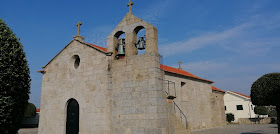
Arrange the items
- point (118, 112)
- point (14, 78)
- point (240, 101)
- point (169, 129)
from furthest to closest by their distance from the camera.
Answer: point (240, 101), point (118, 112), point (169, 129), point (14, 78)

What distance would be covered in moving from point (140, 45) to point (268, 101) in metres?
7.17

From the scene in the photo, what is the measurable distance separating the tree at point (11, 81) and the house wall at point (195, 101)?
9.90 m

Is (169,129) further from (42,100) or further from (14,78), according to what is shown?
(42,100)

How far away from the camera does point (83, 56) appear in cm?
1135

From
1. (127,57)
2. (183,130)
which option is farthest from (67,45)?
(183,130)

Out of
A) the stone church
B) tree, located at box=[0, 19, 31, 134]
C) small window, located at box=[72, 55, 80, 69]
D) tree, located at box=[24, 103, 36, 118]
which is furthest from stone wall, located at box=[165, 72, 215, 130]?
tree, located at box=[24, 103, 36, 118]

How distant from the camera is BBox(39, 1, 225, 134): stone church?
884 centimetres

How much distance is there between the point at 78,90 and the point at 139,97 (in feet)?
12.9

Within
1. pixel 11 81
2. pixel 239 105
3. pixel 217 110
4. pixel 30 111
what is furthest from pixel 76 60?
pixel 239 105

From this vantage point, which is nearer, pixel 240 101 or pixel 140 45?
pixel 140 45

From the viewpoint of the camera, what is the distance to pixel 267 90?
10461mm

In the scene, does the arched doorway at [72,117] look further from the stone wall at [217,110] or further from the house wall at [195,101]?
the stone wall at [217,110]

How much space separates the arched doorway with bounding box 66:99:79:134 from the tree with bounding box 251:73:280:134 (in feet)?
31.9

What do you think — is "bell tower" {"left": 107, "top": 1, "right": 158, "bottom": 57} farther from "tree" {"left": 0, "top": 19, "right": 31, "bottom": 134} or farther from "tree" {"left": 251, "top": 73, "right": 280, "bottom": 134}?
"tree" {"left": 251, "top": 73, "right": 280, "bottom": 134}
